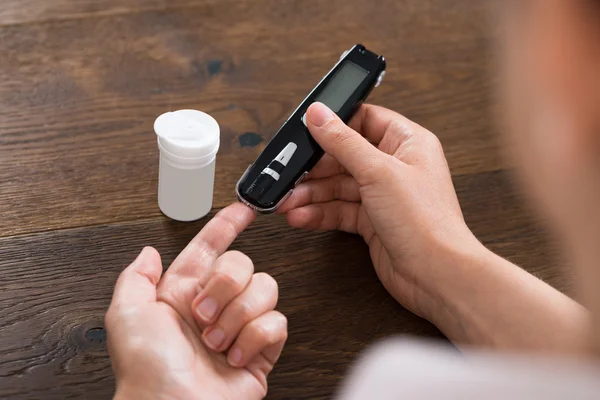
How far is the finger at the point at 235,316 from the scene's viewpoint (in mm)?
689

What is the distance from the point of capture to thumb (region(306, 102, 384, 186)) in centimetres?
80

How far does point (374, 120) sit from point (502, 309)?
10.6 inches

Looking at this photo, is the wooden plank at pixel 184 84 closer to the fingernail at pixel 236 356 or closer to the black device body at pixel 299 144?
the black device body at pixel 299 144

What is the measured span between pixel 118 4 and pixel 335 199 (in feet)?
1.30

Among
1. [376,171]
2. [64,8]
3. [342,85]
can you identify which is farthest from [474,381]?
[64,8]

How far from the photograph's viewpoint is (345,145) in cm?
80

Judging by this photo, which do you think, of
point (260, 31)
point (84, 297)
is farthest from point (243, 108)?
point (84, 297)

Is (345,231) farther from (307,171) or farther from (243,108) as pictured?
(243,108)

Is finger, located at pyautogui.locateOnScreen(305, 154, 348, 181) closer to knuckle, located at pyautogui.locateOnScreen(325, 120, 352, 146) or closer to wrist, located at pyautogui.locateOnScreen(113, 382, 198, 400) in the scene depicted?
knuckle, located at pyautogui.locateOnScreen(325, 120, 352, 146)

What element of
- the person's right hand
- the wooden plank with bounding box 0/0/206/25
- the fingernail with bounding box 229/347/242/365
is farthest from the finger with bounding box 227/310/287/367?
the wooden plank with bounding box 0/0/206/25

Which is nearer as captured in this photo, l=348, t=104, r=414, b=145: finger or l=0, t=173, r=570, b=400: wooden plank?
l=0, t=173, r=570, b=400: wooden plank

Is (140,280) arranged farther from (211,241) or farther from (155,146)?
(155,146)

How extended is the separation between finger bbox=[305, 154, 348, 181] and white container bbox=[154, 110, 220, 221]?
0.39 ft

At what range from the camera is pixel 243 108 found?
3.08ft
